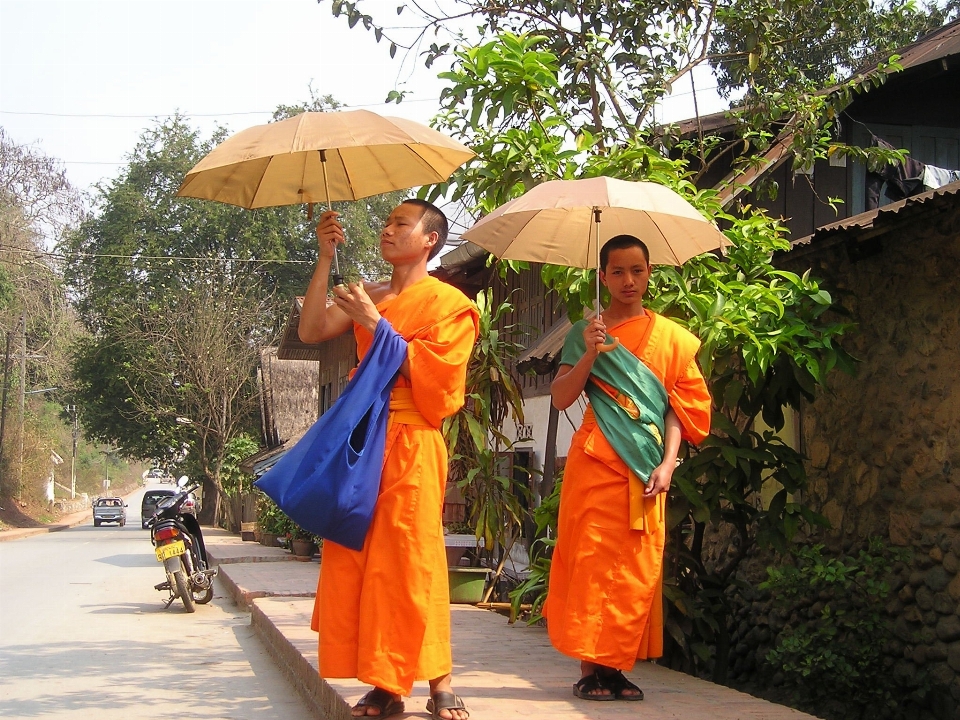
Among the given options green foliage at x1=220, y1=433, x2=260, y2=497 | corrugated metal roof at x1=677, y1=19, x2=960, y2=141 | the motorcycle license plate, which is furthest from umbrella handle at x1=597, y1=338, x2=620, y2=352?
green foliage at x1=220, y1=433, x2=260, y2=497

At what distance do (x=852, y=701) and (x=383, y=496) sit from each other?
362 centimetres

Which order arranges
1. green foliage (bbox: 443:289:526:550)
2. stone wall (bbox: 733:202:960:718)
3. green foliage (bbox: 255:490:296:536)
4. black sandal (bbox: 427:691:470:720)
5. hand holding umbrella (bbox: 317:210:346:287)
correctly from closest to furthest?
black sandal (bbox: 427:691:470:720)
hand holding umbrella (bbox: 317:210:346:287)
stone wall (bbox: 733:202:960:718)
green foliage (bbox: 443:289:526:550)
green foliage (bbox: 255:490:296:536)

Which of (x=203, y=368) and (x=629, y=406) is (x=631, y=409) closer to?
(x=629, y=406)

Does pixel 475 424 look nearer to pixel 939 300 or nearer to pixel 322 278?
pixel 939 300

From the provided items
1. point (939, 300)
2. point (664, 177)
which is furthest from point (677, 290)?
point (939, 300)

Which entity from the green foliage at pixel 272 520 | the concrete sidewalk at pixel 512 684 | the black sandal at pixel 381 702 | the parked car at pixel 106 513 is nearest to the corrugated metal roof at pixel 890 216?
the concrete sidewalk at pixel 512 684

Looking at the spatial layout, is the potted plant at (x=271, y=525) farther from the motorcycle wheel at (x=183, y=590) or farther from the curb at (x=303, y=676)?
the curb at (x=303, y=676)

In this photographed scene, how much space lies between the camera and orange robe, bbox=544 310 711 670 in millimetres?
4188

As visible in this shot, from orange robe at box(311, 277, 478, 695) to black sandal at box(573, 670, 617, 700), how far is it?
78cm

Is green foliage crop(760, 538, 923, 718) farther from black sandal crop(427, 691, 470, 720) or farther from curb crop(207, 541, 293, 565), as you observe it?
curb crop(207, 541, 293, 565)

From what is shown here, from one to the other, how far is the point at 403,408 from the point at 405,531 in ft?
1.44

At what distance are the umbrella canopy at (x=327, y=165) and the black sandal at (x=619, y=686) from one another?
6.92 ft

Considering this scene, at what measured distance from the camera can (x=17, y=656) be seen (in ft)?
26.0

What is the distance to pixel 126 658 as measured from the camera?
7836 millimetres
